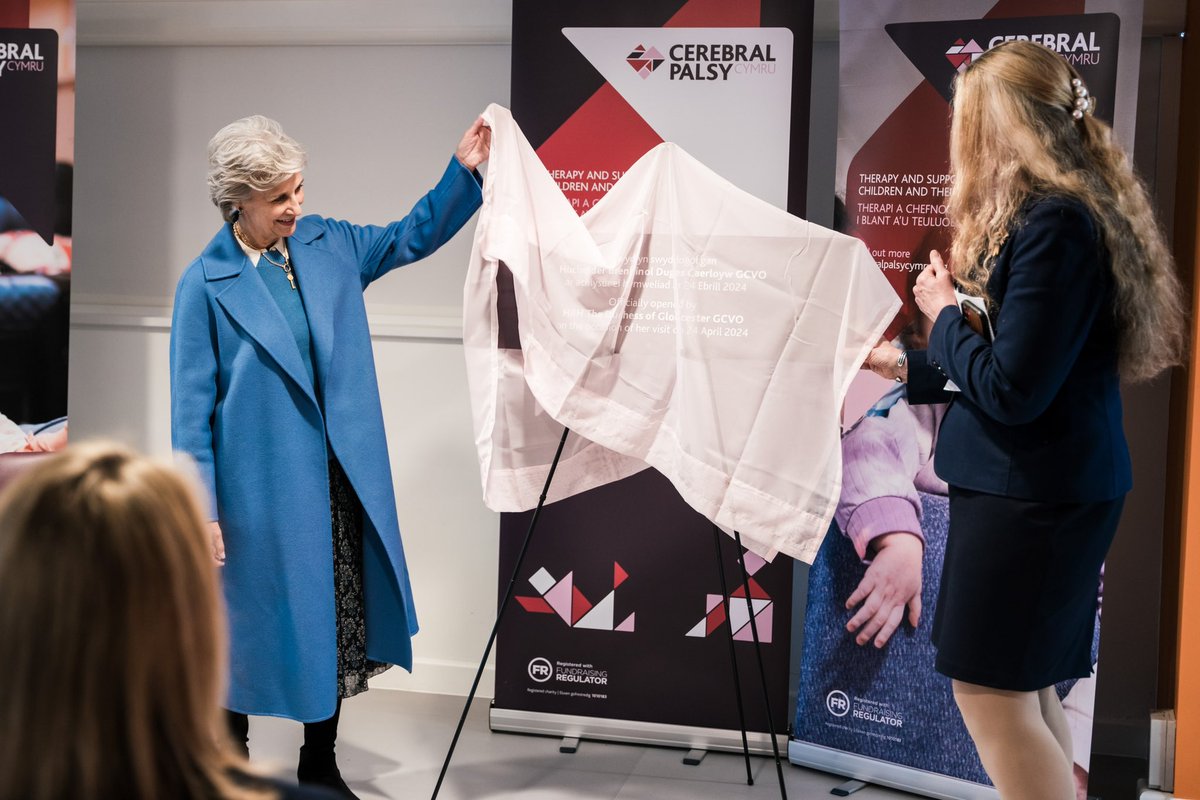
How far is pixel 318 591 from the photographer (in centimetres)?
265

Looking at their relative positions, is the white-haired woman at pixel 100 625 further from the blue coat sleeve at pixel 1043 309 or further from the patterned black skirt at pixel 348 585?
the patterned black skirt at pixel 348 585

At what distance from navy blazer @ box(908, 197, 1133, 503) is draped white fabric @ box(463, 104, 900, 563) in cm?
51

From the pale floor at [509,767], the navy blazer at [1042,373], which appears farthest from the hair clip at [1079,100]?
the pale floor at [509,767]

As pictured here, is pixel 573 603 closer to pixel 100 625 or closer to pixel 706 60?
pixel 706 60

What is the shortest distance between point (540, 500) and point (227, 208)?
100 centimetres

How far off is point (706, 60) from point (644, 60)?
18cm

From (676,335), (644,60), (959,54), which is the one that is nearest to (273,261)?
(676,335)

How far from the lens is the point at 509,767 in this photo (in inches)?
126

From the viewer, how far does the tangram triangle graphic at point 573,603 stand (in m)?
3.40

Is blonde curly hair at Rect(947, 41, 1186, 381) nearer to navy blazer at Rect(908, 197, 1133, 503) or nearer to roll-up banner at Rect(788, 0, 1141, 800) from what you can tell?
navy blazer at Rect(908, 197, 1133, 503)

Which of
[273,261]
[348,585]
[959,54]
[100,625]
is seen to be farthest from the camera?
[959,54]

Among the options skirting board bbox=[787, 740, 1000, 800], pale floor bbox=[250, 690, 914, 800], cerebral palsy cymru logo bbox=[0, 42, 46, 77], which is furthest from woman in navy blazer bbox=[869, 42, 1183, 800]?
cerebral palsy cymru logo bbox=[0, 42, 46, 77]

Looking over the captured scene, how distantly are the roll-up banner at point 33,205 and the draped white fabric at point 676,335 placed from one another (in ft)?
5.39

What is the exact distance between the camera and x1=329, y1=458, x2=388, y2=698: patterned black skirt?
277 cm
